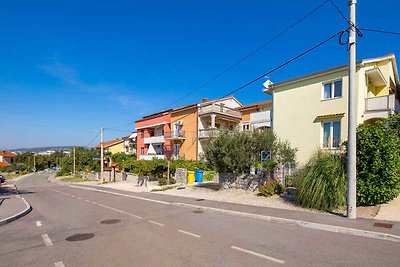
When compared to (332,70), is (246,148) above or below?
below

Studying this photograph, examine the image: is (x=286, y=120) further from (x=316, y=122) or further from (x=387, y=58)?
(x=387, y=58)

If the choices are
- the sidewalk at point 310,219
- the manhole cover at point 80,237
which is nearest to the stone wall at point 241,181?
the sidewalk at point 310,219

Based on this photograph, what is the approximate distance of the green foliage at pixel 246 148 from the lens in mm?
14648

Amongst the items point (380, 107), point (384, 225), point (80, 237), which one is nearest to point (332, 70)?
point (380, 107)

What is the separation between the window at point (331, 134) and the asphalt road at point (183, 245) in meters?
11.1

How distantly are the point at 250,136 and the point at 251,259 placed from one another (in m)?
10.3

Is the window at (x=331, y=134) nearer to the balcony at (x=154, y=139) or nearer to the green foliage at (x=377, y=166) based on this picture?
the green foliage at (x=377, y=166)

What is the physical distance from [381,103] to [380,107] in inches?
10.5

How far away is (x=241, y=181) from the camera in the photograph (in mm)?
15586

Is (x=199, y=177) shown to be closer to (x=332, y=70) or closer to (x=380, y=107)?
(x=332, y=70)

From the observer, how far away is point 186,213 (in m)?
10.6

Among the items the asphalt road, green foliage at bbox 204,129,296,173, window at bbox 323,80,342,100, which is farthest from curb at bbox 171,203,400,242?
window at bbox 323,80,342,100

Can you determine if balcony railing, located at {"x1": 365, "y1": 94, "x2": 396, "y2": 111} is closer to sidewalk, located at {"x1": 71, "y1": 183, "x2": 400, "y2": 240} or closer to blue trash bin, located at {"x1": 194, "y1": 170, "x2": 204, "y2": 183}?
sidewalk, located at {"x1": 71, "y1": 183, "x2": 400, "y2": 240}

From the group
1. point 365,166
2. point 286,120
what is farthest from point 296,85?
point 365,166
